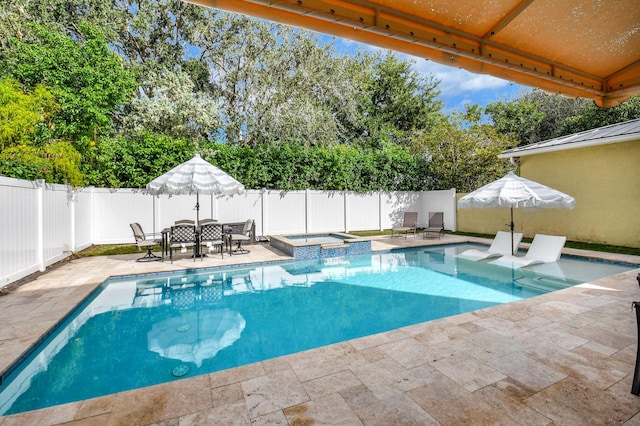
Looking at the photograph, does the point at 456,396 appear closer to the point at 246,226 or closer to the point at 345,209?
the point at 246,226

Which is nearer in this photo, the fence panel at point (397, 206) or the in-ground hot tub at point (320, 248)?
the in-ground hot tub at point (320, 248)

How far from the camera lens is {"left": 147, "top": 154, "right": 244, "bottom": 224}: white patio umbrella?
8.01 m

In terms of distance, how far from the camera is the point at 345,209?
47.2ft

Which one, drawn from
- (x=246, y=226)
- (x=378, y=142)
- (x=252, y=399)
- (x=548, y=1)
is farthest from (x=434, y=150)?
(x=252, y=399)

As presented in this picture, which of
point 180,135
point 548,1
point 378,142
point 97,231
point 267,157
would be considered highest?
point 378,142

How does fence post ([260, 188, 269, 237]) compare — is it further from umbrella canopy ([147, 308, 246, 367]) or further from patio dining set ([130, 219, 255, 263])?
umbrella canopy ([147, 308, 246, 367])

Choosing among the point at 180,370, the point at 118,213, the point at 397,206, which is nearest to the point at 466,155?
the point at 397,206

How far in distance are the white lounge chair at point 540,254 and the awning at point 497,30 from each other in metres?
6.14

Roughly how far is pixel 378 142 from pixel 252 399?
2038 centimetres

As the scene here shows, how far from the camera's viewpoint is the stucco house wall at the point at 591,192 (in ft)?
31.4

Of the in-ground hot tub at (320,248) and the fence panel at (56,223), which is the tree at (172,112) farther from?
the in-ground hot tub at (320,248)

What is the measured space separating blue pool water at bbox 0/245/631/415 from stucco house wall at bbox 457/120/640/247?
8.84ft

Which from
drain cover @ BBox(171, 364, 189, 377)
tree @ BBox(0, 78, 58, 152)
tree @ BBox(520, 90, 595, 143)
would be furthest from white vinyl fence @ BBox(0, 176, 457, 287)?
tree @ BBox(520, 90, 595, 143)

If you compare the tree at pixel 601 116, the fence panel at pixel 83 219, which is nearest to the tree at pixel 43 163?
the fence panel at pixel 83 219
